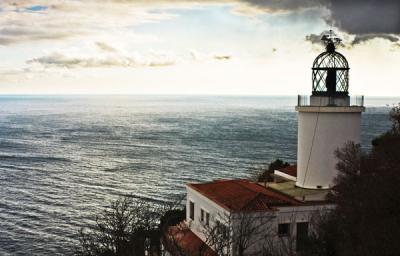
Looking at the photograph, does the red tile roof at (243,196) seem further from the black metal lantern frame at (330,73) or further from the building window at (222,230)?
the black metal lantern frame at (330,73)

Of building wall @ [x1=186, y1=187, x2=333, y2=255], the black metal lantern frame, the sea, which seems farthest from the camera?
the sea

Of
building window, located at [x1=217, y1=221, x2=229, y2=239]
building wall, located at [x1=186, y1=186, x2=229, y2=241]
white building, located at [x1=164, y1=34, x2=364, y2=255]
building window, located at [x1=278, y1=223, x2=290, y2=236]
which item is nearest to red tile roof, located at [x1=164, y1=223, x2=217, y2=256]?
white building, located at [x1=164, y1=34, x2=364, y2=255]

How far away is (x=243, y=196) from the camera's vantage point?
63.9 ft

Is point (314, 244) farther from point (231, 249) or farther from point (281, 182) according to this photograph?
point (281, 182)

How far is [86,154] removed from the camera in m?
80.9

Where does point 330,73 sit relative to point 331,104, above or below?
above

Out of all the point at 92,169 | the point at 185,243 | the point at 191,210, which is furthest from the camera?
the point at 92,169

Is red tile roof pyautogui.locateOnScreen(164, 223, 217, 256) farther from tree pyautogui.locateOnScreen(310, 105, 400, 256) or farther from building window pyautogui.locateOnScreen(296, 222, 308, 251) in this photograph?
tree pyautogui.locateOnScreen(310, 105, 400, 256)

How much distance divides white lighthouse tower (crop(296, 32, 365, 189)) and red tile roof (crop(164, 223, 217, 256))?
227 inches

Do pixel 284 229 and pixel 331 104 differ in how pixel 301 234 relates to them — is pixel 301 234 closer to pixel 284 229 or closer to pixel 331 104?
pixel 284 229

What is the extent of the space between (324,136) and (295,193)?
2930mm

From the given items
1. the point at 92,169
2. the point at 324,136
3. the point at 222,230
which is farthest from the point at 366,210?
the point at 92,169

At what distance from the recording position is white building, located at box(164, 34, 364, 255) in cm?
1838

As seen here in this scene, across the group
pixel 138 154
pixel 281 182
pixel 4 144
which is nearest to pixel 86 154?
pixel 138 154
